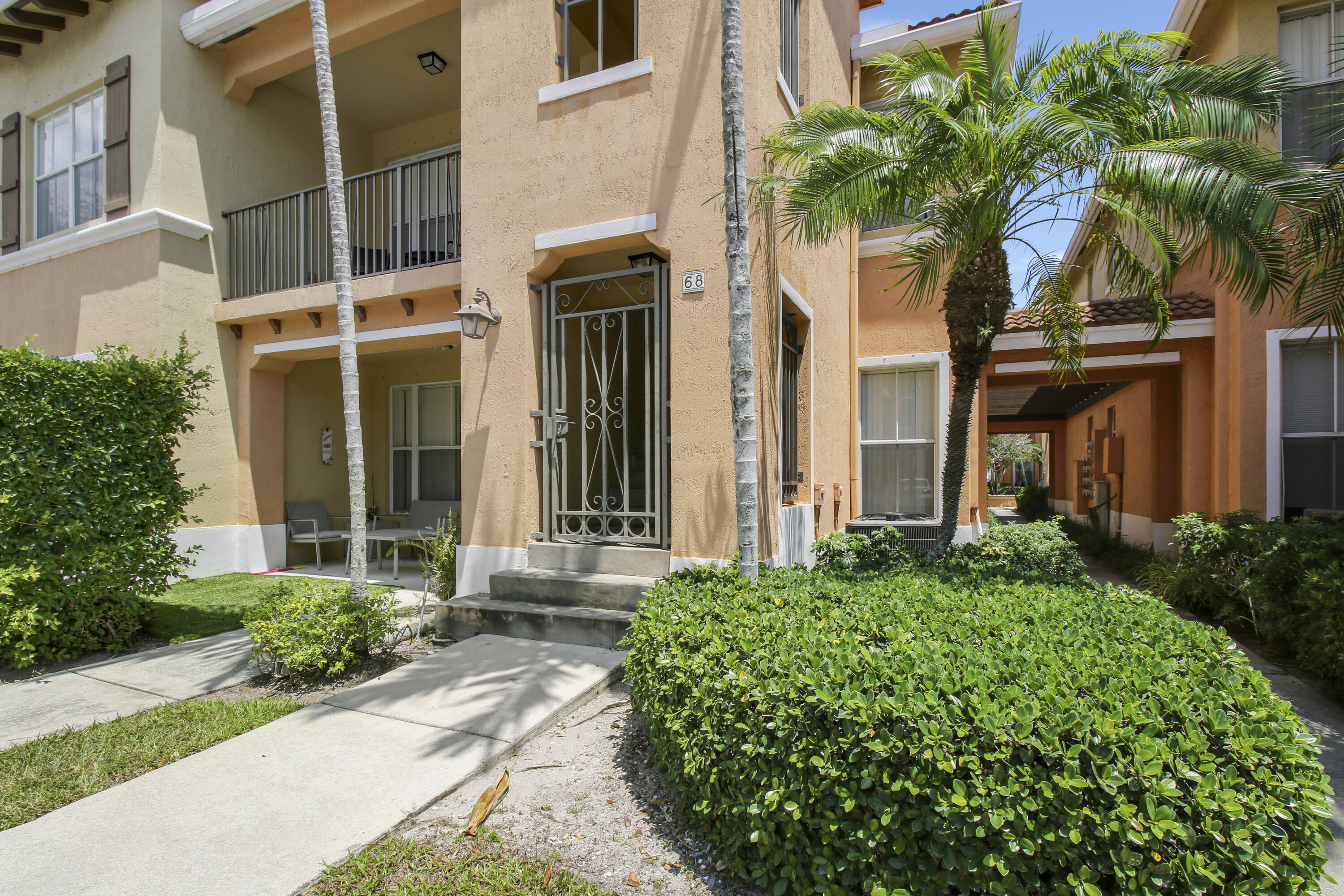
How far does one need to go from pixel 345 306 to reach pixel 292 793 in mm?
3674

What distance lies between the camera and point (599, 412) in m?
7.46

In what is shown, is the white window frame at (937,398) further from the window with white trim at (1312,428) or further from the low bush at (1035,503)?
the low bush at (1035,503)

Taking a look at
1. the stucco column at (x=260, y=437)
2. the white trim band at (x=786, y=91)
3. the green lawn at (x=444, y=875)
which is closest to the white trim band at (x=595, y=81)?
the white trim band at (x=786, y=91)

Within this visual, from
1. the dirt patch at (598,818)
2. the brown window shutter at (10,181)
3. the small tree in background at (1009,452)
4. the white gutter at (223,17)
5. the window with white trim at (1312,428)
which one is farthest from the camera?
the small tree in background at (1009,452)

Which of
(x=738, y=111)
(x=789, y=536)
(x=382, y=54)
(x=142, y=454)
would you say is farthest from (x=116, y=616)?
(x=382, y=54)

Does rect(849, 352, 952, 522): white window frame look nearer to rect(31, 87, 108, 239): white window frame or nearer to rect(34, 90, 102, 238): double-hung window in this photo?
rect(31, 87, 108, 239): white window frame

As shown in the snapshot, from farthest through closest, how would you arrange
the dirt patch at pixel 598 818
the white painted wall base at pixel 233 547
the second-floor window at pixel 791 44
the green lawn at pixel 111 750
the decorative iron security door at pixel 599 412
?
the white painted wall base at pixel 233 547 < the second-floor window at pixel 791 44 < the decorative iron security door at pixel 599 412 < the green lawn at pixel 111 750 < the dirt patch at pixel 598 818

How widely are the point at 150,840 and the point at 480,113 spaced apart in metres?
6.30

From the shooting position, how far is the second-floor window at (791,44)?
23.3 ft

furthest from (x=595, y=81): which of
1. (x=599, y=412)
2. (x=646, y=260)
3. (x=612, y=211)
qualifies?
(x=599, y=412)

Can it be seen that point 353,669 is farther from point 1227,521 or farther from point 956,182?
point 1227,521

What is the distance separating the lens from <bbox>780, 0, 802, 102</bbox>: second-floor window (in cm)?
709

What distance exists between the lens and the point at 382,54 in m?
9.05

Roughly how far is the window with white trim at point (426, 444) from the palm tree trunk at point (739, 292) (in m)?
6.95
